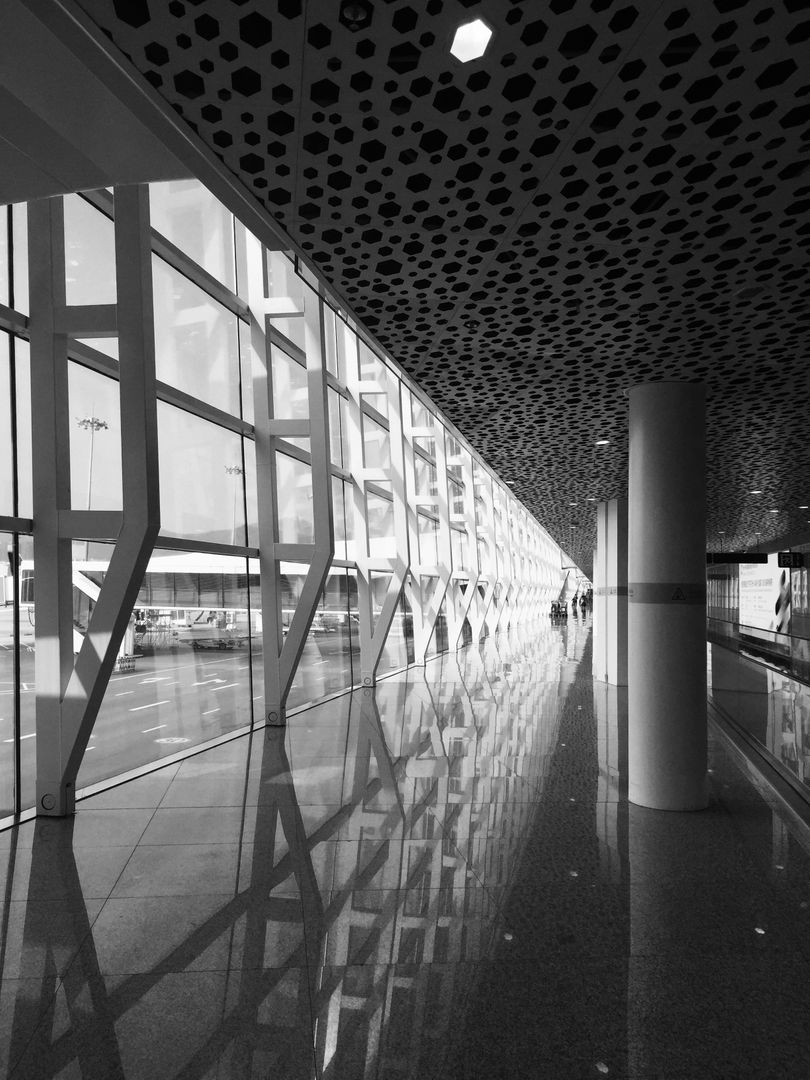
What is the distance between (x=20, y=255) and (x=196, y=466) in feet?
14.2

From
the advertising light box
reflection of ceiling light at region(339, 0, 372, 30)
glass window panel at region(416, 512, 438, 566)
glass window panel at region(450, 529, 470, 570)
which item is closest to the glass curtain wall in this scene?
reflection of ceiling light at region(339, 0, 372, 30)

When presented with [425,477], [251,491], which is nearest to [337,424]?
[251,491]

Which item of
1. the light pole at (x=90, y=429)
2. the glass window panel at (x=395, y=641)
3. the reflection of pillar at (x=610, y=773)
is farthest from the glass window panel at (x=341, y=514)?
the light pole at (x=90, y=429)

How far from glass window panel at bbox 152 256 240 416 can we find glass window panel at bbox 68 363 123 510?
1.62 metres

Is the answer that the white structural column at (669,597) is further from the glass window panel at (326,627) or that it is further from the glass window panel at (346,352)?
the glass window panel at (346,352)

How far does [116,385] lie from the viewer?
10297mm

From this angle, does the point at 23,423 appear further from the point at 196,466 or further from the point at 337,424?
the point at 337,424

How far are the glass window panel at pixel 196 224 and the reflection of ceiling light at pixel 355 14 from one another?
28.8 feet

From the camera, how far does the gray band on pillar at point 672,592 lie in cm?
818

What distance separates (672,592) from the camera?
8.20 m

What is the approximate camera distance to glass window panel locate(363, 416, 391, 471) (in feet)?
72.5

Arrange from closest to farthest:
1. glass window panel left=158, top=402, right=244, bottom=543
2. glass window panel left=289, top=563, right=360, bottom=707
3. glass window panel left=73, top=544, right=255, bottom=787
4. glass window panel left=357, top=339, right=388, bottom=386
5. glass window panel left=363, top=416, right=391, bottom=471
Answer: glass window panel left=73, top=544, right=255, bottom=787, glass window panel left=158, top=402, right=244, bottom=543, glass window panel left=289, top=563, right=360, bottom=707, glass window panel left=357, top=339, right=388, bottom=386, glass window panel left=363, top=416, right=391, bottom=471

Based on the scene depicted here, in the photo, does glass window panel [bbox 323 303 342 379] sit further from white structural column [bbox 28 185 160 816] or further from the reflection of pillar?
white structural column [bbox 28 185 160 816]

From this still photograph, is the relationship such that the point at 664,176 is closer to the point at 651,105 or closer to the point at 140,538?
the point at 651,105
